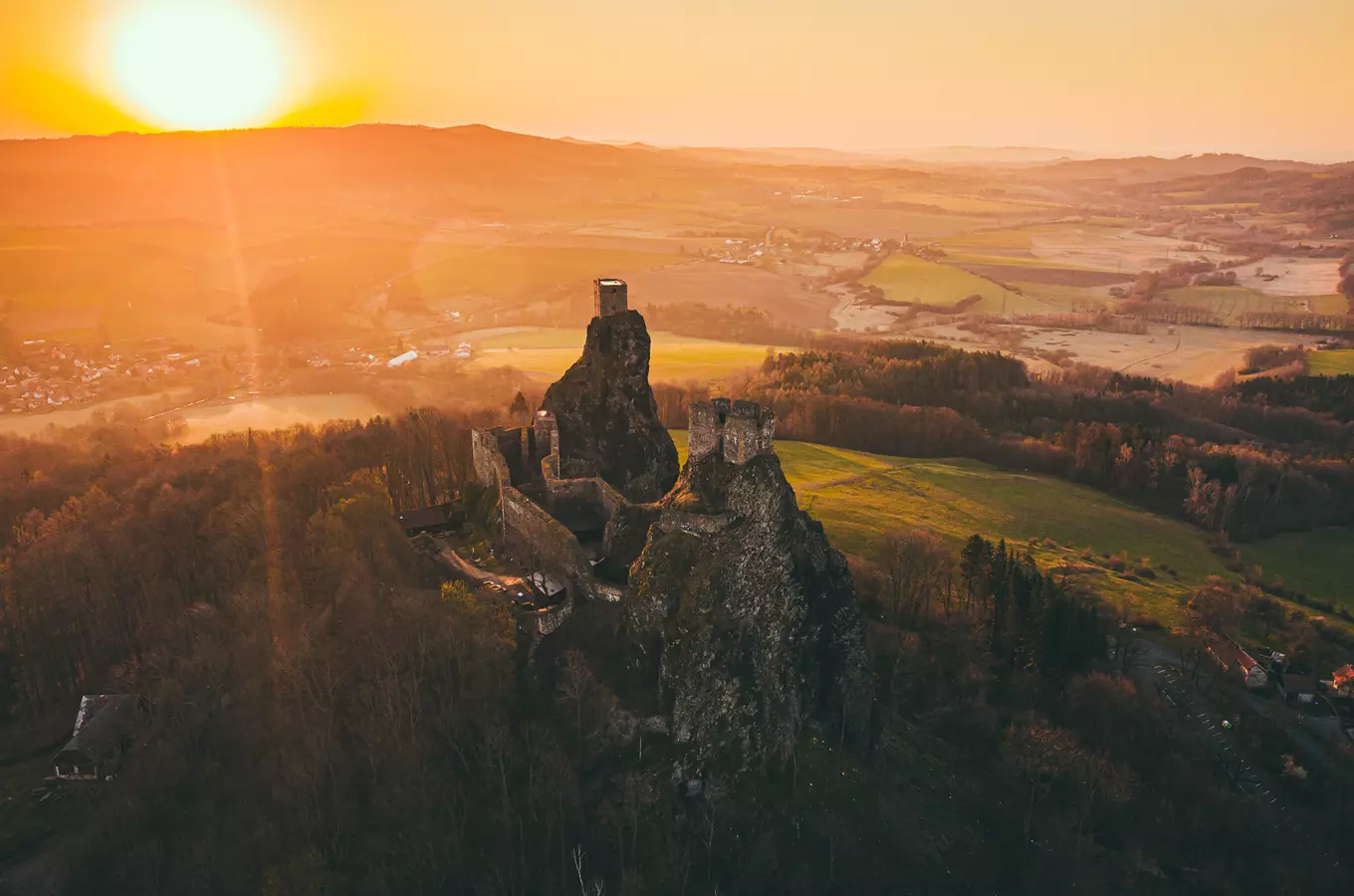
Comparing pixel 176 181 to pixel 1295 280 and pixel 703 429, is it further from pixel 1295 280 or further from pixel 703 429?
pixel 1295 280

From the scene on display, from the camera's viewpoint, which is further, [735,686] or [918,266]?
[918,266]

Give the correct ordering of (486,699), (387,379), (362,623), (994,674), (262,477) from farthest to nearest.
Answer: (387,379) < (262,477) < (994,674) < (362,623) < (486,699)

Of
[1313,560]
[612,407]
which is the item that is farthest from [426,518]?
[1313,560]

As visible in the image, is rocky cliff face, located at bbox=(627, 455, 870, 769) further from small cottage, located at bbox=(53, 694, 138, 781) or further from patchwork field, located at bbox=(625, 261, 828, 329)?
patchwork field, located at bbox=(625, 261, 828, 329)

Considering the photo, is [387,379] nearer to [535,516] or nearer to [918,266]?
[535,516]

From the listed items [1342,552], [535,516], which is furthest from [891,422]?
[535,516]

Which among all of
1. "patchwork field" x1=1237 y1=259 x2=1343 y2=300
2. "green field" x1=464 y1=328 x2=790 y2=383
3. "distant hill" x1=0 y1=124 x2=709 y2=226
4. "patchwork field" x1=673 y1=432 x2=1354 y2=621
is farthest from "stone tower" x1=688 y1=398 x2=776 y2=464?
"patchwork field" x1=1237 y1=259 x2=1343 y2=300
